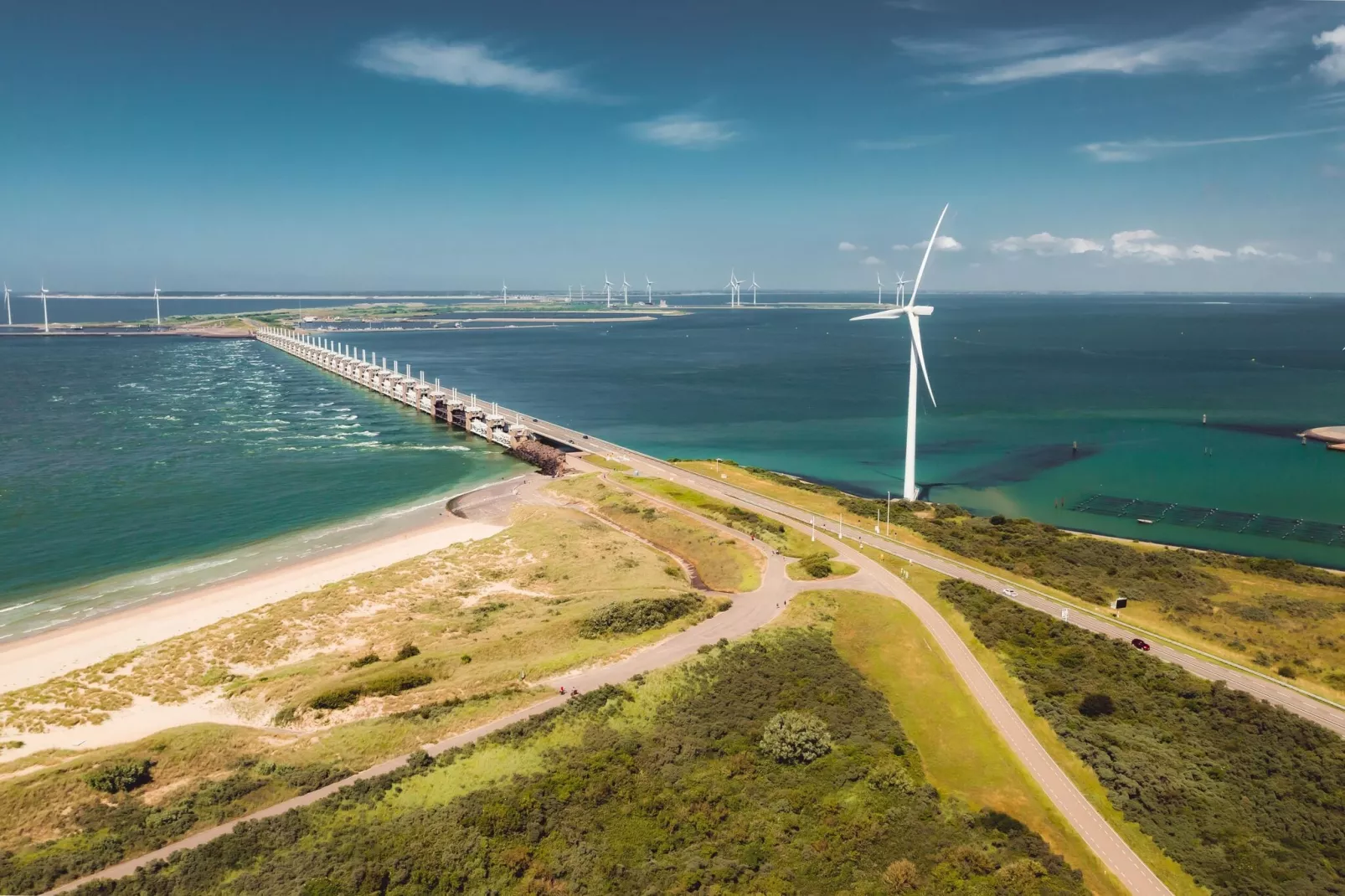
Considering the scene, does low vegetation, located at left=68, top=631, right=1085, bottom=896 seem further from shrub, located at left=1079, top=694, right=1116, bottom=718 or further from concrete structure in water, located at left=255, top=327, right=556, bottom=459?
concrete structure in water, located at left=255, top=327, right=556, bottom=459

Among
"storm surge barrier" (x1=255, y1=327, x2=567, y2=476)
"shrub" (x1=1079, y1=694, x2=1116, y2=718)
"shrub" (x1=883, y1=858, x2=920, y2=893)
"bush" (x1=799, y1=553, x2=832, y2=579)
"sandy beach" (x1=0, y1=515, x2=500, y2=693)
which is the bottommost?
"sandy beach" (x1=0, y1=515, x2=500, y2=693)

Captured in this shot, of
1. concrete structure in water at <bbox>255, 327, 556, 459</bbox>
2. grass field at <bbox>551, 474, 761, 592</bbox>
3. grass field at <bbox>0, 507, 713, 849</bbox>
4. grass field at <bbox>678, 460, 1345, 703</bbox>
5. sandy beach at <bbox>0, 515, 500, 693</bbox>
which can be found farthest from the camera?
concrete structure in water at <bbox>255, 327, 556, 459</bbox>

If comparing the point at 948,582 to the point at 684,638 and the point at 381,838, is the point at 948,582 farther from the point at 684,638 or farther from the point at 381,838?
the point at 381,838

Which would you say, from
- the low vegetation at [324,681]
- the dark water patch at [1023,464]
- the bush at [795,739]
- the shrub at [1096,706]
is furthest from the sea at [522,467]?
the bush at [795,739]

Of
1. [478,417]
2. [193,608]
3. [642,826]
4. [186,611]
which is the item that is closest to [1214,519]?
[642,826]

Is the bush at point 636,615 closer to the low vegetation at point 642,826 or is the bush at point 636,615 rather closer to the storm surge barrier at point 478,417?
the low vegetation at point 642,826

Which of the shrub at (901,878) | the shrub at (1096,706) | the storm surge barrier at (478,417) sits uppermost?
the storm surge barrier at (478,417)

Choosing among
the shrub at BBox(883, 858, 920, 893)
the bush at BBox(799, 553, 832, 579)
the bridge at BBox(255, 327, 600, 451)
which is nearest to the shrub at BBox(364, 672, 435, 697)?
the shrub at BBox(883, 858, 920, 893)
